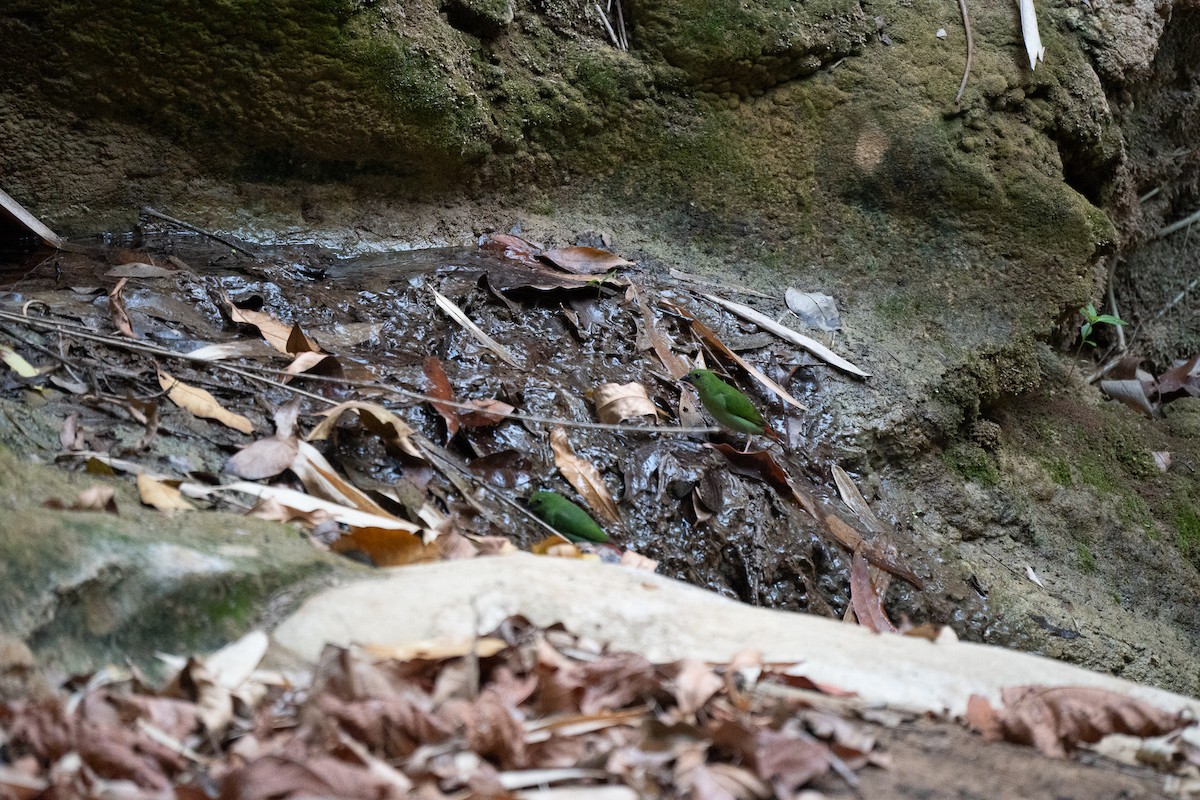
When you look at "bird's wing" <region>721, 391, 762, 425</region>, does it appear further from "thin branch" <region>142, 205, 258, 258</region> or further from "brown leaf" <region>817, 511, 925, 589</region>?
"thin branch" <region>142, 205, 258, 258</region>

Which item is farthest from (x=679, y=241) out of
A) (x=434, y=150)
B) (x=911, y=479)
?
(x=911, y=479)

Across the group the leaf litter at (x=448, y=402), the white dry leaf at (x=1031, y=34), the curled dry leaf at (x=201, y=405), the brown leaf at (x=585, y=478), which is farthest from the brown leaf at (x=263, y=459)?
the white dry leaf at (x=1031, y=34)

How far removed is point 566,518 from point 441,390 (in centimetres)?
69

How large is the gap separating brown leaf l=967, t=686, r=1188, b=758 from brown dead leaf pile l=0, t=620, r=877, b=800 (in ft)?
0.98

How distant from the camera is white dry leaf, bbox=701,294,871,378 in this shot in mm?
4410

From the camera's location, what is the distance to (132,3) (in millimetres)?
3775

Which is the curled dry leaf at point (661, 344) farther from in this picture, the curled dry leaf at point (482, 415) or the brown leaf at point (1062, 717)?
the brown leaf at point (1062, 717)

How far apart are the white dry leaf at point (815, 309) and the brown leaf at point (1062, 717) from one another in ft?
9.37

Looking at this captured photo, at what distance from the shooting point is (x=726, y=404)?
12.2 ft

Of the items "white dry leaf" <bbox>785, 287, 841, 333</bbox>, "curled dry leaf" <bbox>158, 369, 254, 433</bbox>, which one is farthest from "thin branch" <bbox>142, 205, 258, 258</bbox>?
"white dry leaf" <bbox>785, 287, 841, 333</bbox>

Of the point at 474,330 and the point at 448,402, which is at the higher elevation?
the point at 448,402

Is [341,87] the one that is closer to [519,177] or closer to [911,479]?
[519,177]

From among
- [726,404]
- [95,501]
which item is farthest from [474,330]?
[95,501]

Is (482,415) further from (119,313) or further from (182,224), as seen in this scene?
(182,224)
